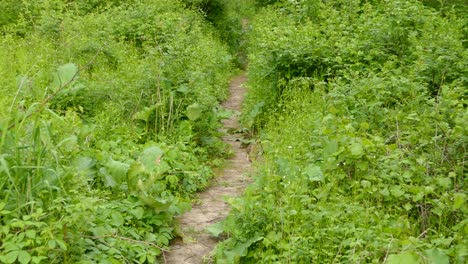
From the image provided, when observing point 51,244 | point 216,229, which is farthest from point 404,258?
point 51,244

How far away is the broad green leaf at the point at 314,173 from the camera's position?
548cm

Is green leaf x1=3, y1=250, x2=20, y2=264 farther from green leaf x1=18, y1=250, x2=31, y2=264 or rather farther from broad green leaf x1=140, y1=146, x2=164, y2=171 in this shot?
broad green leaf x1=140, y1=146, x2=164, y2=171

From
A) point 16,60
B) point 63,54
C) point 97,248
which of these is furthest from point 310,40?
point 97,248

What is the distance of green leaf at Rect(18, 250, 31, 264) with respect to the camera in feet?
12.5

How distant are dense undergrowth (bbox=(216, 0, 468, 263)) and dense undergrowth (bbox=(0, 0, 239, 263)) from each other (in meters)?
0.95

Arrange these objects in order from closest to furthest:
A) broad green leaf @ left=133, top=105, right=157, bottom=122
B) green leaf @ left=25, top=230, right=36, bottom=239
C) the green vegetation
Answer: green leaf @ left=25, top=230, right=36, bottom=239 < the green vegetation < broad green leaf @ left=133, top=105, right=157, bottom=122

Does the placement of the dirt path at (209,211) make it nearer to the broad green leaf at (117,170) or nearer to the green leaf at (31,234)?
the broad green leaf at (117,170)

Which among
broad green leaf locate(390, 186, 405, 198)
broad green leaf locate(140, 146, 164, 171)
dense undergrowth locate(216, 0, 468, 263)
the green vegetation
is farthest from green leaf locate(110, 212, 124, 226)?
broad green leaf locate(390, 186, 405, 198)

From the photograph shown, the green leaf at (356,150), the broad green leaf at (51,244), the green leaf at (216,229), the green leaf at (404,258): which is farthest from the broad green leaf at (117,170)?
the green leaf at (404,258)

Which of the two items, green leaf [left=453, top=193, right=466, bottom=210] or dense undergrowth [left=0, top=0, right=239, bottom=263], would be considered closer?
dense undergrowth [left=0, top=0, right=239, bottom=263]

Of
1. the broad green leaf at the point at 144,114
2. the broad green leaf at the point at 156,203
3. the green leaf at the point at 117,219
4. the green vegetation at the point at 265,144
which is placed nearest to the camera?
the green vegetation at the point at 265,144

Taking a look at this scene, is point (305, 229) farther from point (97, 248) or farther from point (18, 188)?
point (18, 188)

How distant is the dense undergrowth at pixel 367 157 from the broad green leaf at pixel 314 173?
0.01m

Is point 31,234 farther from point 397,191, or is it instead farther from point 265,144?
point 265,144
